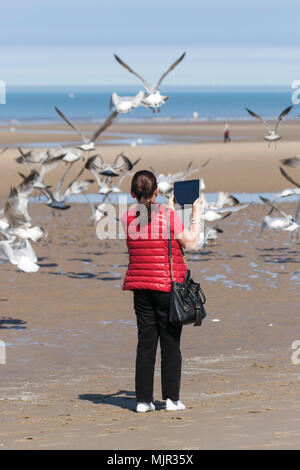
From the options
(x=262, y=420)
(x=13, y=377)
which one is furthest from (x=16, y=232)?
(x=262, y=420)

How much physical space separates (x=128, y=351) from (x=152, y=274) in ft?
10.4

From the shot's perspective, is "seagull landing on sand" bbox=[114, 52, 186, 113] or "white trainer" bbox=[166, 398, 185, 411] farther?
"seagull landing on sand" bbox=[114, 52, 186, 113]

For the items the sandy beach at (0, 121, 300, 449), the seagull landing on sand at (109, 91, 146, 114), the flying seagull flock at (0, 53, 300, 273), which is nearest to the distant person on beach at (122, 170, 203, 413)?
the sandy beach at (0, 121, 300, 449)

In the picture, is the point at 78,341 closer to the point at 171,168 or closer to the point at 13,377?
the point at 13,377

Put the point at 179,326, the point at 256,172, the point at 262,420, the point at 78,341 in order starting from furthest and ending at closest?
the point at 256,172 → the point at 78,341 → the point at 179,326 → the point at 262,420

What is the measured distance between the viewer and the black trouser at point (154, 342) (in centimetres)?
691

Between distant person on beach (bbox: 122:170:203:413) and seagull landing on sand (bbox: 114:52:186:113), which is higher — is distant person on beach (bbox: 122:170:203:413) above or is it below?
below

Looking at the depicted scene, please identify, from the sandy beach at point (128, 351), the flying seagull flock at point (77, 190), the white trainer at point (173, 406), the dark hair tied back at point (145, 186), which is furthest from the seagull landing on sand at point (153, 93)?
the white trainer at point (173, 406)

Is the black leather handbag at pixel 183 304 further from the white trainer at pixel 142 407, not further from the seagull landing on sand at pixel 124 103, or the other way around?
the seagull landing on sand at pixel 124 103

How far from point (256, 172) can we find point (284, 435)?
28.9 m

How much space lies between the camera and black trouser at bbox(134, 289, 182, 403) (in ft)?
22.7

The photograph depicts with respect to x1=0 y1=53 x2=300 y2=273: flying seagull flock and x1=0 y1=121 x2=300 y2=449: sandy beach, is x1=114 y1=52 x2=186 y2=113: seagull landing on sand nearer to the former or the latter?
x1=0 y1=53 x2=300 y2=273: flying seagull flock

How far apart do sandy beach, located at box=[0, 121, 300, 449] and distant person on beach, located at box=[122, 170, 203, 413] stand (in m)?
0.24
